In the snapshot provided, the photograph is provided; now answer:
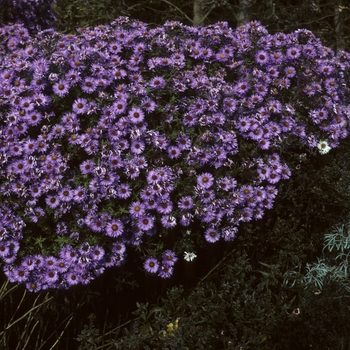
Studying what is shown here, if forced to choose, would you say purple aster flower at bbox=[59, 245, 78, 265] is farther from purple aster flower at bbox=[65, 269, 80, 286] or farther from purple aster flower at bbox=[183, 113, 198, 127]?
purple aster flower at bbox=[183, 113, 198, 127]

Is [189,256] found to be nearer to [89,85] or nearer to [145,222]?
[145,222]

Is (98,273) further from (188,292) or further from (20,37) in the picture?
(20,37)

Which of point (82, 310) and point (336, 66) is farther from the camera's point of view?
point (336, 66)

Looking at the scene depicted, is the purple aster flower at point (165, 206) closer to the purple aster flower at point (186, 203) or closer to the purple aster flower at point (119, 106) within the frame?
the purple aster flower at point (186, 203)

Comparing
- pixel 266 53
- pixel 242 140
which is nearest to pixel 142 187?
pixel 242 140

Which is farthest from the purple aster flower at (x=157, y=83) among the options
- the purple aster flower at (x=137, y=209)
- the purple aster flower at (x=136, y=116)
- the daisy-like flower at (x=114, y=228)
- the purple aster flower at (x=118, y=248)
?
Answer: the purple aster flower at (x=118, y=248)

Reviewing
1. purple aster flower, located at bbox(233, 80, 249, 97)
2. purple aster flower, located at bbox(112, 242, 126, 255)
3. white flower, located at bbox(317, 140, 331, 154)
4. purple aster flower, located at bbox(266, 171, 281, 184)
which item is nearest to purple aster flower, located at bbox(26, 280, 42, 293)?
purple aster flower, located at bbox(112, 242, 126, 255)
